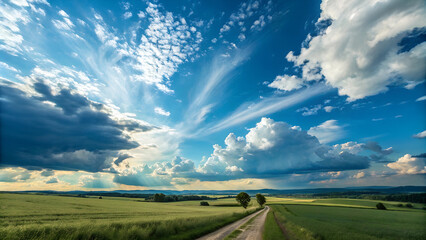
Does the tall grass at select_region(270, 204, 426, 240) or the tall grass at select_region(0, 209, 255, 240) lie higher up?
the tall grass at select_region(0, 209, 255, 240)

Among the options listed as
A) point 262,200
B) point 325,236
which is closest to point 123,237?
point 325,236

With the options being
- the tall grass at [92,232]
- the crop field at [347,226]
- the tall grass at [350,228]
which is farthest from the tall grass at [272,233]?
the tall grass at [92,232]

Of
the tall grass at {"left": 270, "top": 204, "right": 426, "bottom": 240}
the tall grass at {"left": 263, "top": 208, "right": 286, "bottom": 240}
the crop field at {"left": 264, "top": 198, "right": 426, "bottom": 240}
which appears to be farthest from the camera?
the crop field at {"left": 264, "top": 198, "right": 426, "bottom": 240}

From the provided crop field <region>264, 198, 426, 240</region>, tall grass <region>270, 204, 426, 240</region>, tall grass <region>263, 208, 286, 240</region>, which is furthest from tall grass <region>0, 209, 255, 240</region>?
tall grass <region>270, 204, 426, 240</region>

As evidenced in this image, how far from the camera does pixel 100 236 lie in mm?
15125

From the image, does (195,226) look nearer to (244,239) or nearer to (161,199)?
(244,239)

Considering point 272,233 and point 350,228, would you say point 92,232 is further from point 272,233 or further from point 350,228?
point 350,228

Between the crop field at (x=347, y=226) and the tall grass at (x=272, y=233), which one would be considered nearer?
the tall grass at (x=272, y=233)

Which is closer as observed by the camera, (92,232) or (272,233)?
(92,232)

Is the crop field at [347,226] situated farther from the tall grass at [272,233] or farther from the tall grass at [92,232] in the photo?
the tall grass at [92,232]

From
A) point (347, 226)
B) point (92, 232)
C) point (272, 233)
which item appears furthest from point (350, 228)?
point (92, 232)

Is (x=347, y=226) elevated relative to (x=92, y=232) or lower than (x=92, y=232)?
lower

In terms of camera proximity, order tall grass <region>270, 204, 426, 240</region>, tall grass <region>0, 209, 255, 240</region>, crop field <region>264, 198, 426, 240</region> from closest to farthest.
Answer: tall grass <region>0, 209, 255, 240</region> < tall grass <region>270, 204, 426, 240</region> < crop field <region>264, 198, 426, 240</region>

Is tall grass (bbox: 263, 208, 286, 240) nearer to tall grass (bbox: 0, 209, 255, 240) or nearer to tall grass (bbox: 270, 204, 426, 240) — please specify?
tall grass (bbox: 270, 204, 426, 240)
